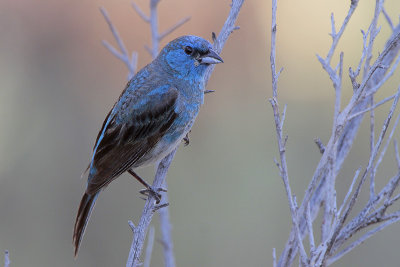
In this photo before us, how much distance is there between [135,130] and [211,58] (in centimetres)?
68

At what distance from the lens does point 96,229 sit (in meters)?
5.93

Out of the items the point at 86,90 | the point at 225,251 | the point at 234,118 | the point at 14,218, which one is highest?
the point at 86,90

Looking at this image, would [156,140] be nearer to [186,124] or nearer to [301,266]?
Answer: [186,124]

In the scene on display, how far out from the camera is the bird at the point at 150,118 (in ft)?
12.4

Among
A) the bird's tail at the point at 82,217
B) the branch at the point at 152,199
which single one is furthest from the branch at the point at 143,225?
the bird's tail at the point at 82,217

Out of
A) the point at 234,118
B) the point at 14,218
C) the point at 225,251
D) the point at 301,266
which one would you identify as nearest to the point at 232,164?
the point at 234,118

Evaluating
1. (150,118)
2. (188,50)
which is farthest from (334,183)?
(188,50)

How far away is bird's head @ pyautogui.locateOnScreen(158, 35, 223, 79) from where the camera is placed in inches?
149

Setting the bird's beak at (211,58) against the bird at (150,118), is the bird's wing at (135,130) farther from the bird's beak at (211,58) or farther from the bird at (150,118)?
the bird's beak at (211,58)

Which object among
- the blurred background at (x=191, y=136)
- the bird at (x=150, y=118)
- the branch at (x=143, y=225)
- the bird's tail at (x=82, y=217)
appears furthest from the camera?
the blurred background at (x=191, y=136)

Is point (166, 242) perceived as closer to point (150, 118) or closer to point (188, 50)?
point (150, 118)

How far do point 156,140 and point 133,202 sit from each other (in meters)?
2.30

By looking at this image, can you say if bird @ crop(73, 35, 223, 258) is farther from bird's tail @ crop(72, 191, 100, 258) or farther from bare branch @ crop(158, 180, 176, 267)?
bare branch @ crop(158, 180, 176, 267)

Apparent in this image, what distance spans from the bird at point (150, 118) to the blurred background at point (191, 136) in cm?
217
